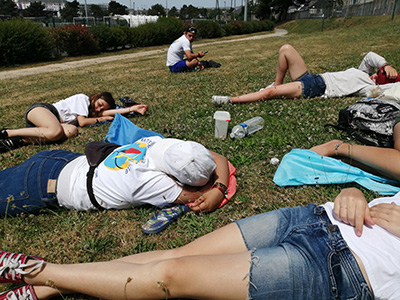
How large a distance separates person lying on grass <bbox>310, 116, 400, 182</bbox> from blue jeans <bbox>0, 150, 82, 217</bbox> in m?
2.88

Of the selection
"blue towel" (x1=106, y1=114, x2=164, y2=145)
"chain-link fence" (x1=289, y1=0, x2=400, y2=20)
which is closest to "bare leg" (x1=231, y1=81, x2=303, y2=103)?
"blue towel" (x1=106, y1=114, x2=164, y2=145)

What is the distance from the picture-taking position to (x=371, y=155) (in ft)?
9.84

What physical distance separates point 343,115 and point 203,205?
104 inches

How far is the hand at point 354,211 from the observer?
5.82 ft

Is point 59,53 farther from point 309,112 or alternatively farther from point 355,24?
point 355,24

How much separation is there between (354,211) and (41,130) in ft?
14.3

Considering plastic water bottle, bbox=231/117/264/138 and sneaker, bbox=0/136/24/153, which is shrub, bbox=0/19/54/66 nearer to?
sneaker, bbox=0/136/24/153

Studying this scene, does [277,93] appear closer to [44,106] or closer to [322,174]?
[322,174]

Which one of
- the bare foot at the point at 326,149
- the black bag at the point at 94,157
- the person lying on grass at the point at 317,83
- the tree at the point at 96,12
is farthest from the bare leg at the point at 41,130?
the tree at the point at 96,12

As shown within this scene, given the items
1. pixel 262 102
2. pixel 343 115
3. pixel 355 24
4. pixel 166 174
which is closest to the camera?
pixel 166 174

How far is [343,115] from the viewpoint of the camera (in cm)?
409

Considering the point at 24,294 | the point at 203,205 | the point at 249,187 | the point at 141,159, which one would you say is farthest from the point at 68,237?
the point at 249,187

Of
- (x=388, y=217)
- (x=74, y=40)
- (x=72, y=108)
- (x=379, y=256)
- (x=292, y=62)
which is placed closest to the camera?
(x=379, y=256)

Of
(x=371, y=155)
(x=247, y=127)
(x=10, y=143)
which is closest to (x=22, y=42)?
(x=10, y=143)
